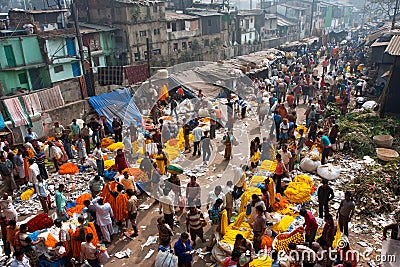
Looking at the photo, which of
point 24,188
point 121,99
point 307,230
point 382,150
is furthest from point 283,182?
point 121,99

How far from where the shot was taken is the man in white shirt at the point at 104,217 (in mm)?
7289

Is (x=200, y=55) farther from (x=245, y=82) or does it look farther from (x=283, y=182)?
(x=283, y=182)

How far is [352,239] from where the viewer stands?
25.2ft

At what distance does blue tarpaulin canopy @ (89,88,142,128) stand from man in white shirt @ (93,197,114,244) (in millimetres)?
7239

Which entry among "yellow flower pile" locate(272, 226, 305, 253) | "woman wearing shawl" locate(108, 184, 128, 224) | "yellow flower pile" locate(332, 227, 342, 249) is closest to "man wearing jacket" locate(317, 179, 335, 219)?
"yellow flower pile" locate(332, 227, 342, 249)

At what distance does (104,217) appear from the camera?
7.38m

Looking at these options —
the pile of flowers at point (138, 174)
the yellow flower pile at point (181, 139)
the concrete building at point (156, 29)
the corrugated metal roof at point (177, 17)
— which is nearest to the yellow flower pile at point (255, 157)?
the yellow flower pile at point (181, 139)

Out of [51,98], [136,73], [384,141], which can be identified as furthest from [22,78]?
[384,141]

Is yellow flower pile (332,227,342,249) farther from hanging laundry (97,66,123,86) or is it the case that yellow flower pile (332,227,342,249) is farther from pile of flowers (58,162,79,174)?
hanging laundry (97,66,123,86)

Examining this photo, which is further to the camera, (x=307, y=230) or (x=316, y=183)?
(x=316, y=183)

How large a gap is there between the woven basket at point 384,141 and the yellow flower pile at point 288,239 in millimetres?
6660

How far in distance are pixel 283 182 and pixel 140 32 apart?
22.5m

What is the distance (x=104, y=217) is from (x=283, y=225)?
415cm

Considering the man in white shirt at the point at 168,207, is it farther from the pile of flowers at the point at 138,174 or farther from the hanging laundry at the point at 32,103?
the hanging laundry at the point at 32,103
